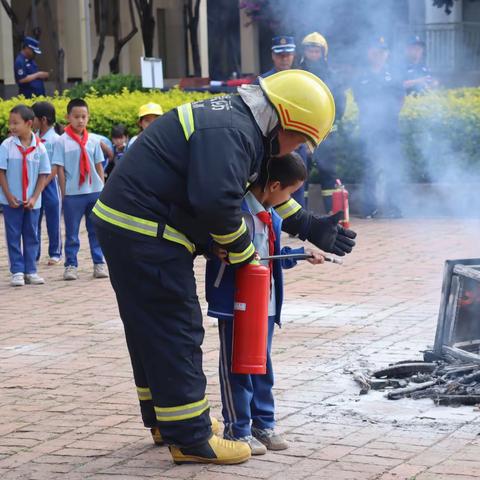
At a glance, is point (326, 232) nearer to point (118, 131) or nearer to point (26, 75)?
point (118, 131)

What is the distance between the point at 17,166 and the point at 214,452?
532 centimetres

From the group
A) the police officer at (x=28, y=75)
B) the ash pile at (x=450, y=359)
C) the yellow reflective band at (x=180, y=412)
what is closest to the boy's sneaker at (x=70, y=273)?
the ash pile at (x=450, y=359)

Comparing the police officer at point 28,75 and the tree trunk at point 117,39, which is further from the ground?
the tree trunk at point 117,39

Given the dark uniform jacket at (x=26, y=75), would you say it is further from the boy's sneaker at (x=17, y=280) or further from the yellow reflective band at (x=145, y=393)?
the yellow reflective band at (x=145, y=393)

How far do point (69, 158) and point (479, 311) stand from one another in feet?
15.0

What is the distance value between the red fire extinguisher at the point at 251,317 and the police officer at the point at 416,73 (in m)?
8.30

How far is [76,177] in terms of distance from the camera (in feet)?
32.2

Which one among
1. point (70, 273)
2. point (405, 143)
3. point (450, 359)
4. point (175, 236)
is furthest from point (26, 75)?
point (175, 236)

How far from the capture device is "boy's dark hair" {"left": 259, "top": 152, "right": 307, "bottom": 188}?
195 inches

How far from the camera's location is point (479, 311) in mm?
6328

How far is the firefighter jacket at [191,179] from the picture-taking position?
14.6 feet

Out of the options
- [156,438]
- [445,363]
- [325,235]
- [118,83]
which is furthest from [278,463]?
[118,83]

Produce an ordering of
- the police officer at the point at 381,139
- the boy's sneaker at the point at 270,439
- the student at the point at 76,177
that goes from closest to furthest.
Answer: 1. the boy's sneaker at the point at 270,439
2. the student at the point at 76,177
3. the police officer at the point at 381,139

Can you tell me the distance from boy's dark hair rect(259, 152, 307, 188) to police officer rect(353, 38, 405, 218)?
23.1 feet
